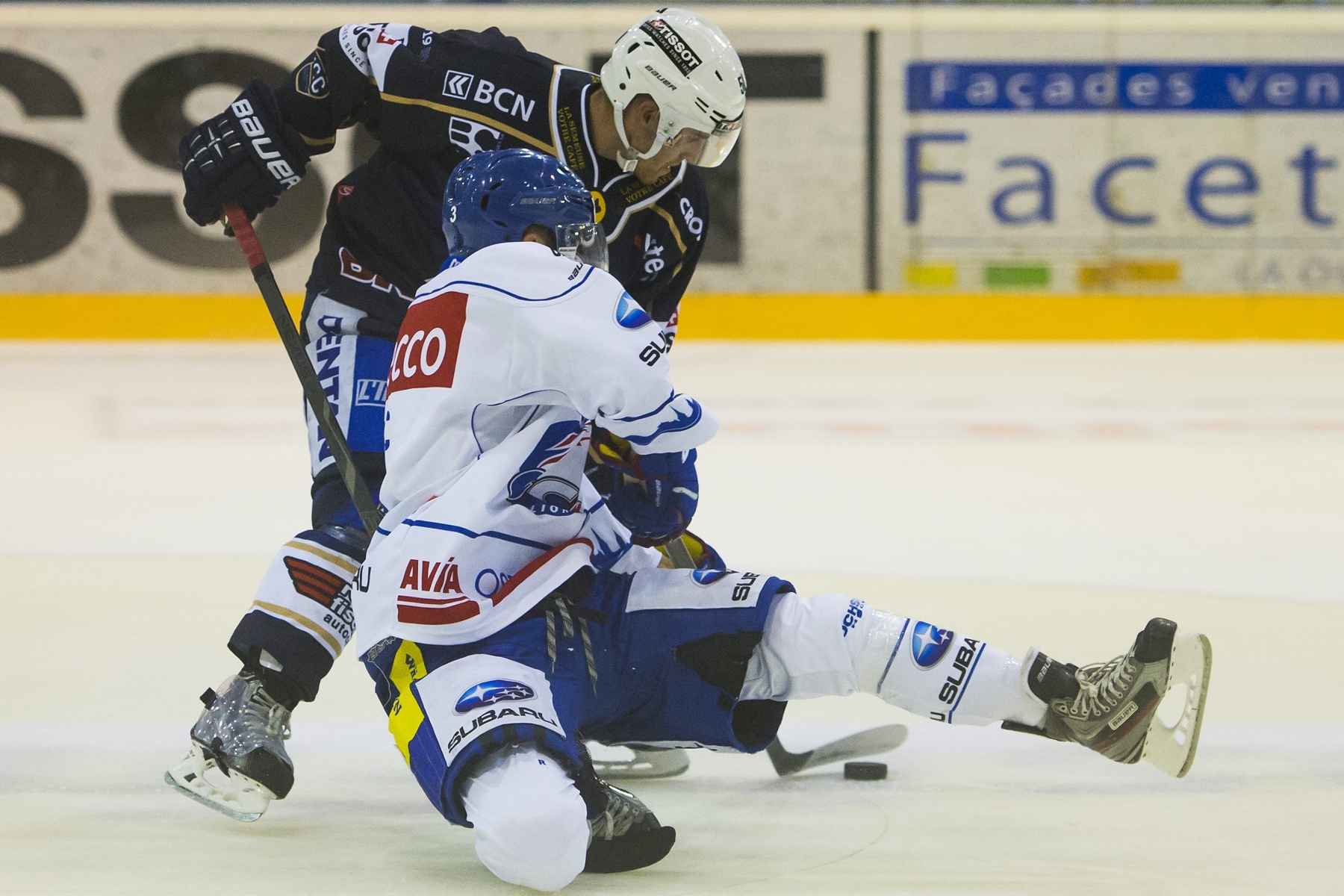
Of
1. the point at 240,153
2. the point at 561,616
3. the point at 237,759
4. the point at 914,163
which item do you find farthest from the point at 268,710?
the point at 914,163

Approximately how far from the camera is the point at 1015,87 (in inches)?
437

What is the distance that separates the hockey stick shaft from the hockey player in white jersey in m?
0.34

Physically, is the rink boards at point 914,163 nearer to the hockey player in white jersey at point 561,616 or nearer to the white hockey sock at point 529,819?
the hockey player in white jersey at point 561,616

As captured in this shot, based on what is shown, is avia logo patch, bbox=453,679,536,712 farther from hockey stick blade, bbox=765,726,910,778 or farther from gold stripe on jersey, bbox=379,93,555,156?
gold stripe on jersey, bbox=379,93,555,156

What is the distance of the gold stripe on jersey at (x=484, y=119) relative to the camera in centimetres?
292

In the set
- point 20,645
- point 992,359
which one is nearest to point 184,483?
point 20,645

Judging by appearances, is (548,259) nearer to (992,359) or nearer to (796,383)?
(796,383)

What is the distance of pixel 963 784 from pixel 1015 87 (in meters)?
9.10

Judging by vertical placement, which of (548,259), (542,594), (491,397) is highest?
(548,259)

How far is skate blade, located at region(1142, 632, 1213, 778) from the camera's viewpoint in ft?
7.70

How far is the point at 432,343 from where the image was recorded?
88.4 inches

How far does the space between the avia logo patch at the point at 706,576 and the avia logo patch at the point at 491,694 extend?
302mm

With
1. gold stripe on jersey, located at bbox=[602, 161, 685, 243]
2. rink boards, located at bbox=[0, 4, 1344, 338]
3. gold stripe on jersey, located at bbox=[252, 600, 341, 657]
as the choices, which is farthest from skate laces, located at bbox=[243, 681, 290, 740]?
rink boards, located at bbox=[0, 4, 1344, 338]

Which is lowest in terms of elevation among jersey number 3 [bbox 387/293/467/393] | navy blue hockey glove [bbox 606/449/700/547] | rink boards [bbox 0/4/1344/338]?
navy blue hockey glove [bbox 606/449/700/547]
